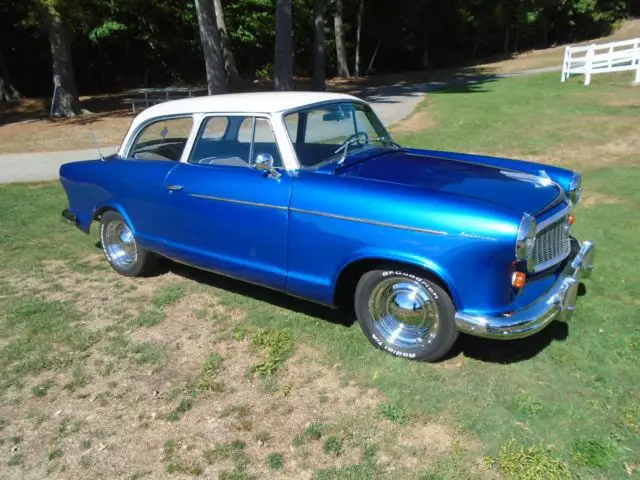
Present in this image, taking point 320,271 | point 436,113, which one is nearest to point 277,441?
point 320,271

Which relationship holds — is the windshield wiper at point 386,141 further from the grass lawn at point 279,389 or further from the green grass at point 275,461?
the green grass at point 275,461

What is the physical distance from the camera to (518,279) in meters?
3.13

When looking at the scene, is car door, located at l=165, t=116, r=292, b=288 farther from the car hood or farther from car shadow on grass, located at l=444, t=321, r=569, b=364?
car shadow on grass, located at l=444, t=321, r=569, b=364

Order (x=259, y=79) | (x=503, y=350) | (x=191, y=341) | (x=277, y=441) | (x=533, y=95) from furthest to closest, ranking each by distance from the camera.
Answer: (x=259, y=79)
(x=533, y=95)
(x=191, y=341)
(x=503, y=350)
(x=277, y=441)

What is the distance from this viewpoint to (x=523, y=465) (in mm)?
2678

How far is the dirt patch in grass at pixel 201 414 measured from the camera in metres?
2.83

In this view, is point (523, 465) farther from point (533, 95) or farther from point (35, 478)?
point (533, 95)

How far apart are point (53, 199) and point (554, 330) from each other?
292 inches

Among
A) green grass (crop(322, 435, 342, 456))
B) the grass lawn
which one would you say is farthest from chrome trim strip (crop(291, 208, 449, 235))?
green grass (crop(322, 435, 342, 456))

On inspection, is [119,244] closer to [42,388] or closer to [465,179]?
[42,388]

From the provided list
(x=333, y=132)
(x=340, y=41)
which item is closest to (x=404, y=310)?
(x=333, y=132)

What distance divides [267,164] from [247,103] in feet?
2.24

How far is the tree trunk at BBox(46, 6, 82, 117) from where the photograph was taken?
16125 mm

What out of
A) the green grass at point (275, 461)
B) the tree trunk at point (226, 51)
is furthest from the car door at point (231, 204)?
the tree trunk at point (226, 51)
